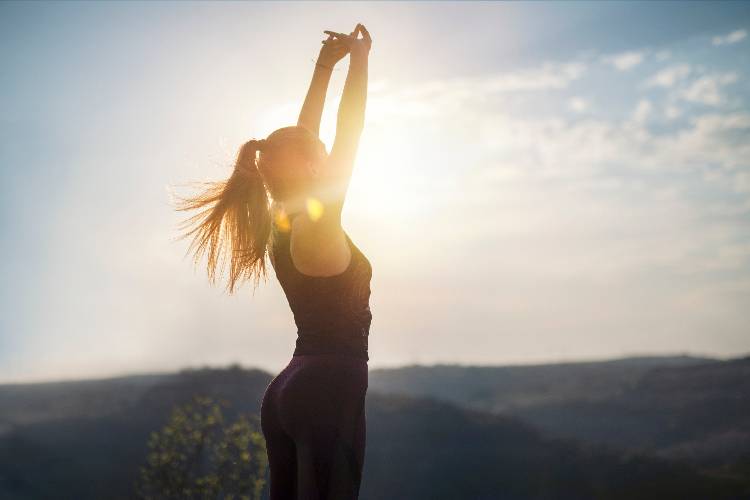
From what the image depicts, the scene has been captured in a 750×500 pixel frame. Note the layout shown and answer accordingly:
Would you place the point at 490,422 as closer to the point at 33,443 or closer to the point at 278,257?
the point at 33,443

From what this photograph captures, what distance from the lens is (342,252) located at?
1.73 meters

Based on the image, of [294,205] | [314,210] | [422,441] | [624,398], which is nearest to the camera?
[314,210]

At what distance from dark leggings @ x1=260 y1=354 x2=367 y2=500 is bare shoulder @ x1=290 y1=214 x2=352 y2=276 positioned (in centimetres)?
30

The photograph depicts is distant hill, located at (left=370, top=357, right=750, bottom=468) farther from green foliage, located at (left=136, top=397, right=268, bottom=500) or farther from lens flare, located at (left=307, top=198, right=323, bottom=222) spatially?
lens flare, located at (left=307, top=198, right=323, bottom=222)

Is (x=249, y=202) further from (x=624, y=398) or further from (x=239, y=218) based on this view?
(x=624, y=398)

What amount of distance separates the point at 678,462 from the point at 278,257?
2651cm

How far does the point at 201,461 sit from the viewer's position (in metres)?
7.97

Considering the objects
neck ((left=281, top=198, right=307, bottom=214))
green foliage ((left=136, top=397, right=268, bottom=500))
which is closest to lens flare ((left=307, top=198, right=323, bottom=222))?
neck ((left=281, top=198, right=307, bottom=214))

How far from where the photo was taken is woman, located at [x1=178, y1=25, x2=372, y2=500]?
66.4 inches

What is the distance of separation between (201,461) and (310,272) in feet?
23.9

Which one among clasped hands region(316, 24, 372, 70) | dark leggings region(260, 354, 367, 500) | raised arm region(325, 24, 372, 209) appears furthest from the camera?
clasped hands region(316, 24, 372, 70)

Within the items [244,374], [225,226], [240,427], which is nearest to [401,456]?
[244,374]

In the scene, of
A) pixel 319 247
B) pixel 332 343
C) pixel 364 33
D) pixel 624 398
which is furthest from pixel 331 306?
pixel 624 398

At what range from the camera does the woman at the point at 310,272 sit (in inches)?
66.4
